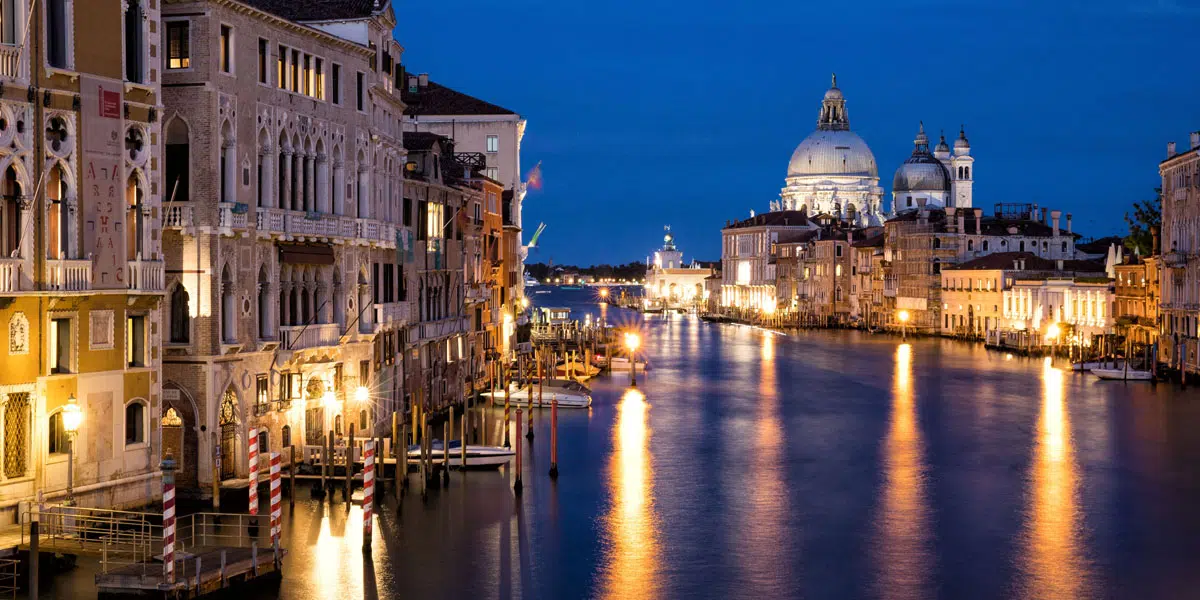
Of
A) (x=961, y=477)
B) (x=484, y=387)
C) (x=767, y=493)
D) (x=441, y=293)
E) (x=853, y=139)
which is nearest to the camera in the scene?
(x=767, y=493)

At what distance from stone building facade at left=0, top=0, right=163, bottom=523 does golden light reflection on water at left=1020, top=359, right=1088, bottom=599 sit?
11.1 meters

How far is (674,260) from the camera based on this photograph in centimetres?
17800

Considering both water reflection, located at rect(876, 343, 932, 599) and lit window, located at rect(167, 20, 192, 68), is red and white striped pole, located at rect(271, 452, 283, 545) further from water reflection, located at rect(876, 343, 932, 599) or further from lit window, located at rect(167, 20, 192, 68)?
water reflection, located at rect(876, 343, 932, 599)

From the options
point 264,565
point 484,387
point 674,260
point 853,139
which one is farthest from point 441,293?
point 674,260

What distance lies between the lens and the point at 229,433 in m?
20.9

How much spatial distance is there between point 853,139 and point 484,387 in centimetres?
10444

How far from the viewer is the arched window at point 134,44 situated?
18406 mm

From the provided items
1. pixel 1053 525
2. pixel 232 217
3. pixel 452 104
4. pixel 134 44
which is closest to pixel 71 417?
pixel 232 217

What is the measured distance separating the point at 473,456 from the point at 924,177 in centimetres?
9657

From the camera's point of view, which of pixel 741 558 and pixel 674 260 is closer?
pixel 741 558

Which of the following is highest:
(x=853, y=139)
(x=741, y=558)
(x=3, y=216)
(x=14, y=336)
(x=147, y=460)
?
(x=853, y=139)

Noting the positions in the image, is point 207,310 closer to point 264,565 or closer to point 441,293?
point 264,565

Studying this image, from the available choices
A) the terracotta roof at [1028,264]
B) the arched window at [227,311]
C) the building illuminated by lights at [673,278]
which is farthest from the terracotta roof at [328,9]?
the building illuminated by lights at [673,278]

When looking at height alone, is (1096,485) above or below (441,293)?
below
